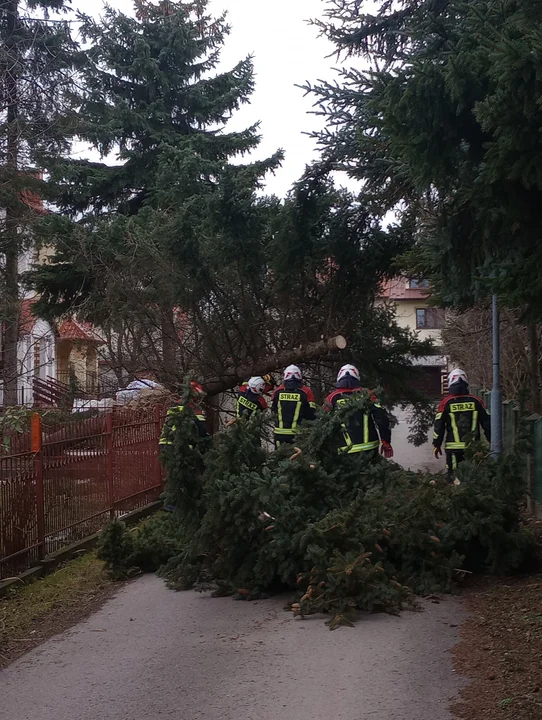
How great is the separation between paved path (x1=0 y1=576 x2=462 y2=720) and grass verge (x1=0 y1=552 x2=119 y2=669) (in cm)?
24

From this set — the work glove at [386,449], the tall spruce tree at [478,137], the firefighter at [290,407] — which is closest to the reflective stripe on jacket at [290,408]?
the firefighter at [290,407]

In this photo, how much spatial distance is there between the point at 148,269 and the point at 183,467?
28.0 feet

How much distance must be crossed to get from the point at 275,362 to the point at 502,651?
989 centimetres

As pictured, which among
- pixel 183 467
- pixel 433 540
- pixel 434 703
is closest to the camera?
pixel 434 703

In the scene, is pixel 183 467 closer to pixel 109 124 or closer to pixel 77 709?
pixel 77 709

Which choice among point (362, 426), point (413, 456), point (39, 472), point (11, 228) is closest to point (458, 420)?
point (362, 426)

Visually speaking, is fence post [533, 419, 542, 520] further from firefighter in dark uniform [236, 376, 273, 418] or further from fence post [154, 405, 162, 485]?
fence post [154, 405, 162, 485]

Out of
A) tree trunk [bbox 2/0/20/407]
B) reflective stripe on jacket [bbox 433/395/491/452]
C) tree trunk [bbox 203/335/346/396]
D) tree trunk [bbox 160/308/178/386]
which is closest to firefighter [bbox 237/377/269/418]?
tree trunk [bbox 203/335/346/396]

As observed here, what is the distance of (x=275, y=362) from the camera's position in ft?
49.4

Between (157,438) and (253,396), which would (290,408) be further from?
(157,438)

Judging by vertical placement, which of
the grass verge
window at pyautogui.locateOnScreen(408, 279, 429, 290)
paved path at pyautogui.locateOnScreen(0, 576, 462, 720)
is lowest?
the grass verge

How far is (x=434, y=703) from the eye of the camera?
4.61 meters

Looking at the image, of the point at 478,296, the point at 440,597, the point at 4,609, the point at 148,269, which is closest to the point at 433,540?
the point at 440,597

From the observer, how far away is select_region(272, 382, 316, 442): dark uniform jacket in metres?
11.5
